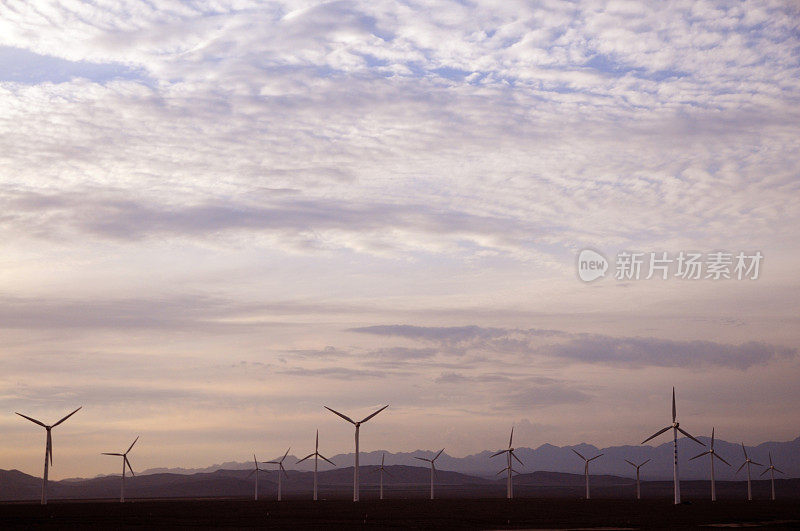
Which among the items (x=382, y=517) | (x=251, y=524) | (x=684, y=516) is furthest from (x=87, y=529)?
(x=684, y=516)

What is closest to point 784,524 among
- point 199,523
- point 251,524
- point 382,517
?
point 382,517

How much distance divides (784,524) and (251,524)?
7291 centimetres

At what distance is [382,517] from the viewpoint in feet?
494

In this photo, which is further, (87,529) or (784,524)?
(784,524)

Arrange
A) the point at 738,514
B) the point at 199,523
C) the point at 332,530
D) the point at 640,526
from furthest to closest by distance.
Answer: the point at 738,514 → the point at 199,523 → the point at 640,526 → the point at 332,530

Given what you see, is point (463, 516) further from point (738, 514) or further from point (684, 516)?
point (738, 514)

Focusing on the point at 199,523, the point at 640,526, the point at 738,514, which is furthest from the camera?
the point at 738,514

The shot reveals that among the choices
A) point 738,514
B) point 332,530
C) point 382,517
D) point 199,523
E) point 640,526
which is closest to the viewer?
point 332,530

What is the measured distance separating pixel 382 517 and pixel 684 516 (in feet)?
160

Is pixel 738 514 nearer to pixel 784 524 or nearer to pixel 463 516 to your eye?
pixel 784 524

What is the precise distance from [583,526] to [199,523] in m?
54.5

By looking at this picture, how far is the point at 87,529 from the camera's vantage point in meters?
121

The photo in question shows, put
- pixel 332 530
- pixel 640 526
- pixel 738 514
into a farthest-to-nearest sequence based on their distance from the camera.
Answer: pixel 738 514, pixel 640 526, pixel 332 530

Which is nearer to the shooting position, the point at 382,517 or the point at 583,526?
the point at 583,526
